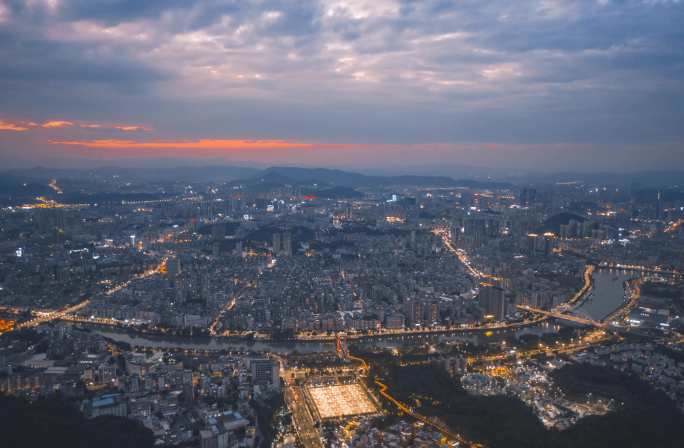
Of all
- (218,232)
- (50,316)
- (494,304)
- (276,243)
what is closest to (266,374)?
(494,304)

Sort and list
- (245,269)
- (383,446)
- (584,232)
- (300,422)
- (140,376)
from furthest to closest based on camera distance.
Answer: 1. (584,232)
2. (245,269)
3. (140,376)
4. (300,422)
5. (383,446)

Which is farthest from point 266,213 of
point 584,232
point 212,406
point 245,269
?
point 212,406

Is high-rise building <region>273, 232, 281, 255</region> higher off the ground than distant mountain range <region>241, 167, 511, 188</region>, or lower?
lower

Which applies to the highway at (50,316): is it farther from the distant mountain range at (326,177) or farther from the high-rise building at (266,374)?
the distant mountain range at (326,177)

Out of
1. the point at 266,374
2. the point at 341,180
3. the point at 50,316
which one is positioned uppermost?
the point at 341,180

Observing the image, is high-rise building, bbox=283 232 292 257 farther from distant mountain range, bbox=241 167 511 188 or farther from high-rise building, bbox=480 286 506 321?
distant mountain range, bbox=241 167 511 188

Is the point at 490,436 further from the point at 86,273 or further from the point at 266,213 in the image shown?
the point at 266,213

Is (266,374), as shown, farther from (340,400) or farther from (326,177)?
(326,177)

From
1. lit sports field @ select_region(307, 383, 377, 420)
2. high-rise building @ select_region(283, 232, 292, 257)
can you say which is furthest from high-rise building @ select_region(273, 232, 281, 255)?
lit sports field @ select_region(307, 383, 377, 420)
